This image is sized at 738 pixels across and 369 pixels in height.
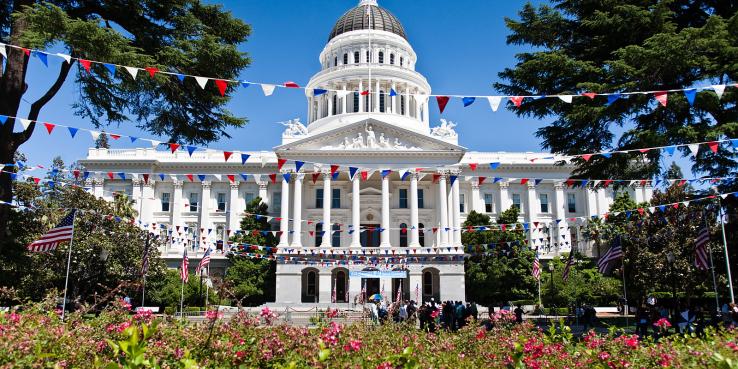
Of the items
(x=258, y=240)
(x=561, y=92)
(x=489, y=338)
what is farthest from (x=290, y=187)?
(x=489, y=338)

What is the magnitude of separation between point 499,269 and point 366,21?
40281mm

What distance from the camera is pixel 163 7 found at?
16750 mm

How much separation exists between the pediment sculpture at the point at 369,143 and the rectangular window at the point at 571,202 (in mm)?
20076

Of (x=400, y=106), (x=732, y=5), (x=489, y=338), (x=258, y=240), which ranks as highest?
(x=400, y=106)

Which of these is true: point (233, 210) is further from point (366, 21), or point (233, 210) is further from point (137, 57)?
point (137, 57)

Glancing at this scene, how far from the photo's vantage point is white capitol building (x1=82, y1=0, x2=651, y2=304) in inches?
1991

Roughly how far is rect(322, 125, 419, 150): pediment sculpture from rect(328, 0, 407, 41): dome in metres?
26.0

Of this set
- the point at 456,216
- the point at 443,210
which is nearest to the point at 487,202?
the point at 456,216

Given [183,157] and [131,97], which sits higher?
[183,157]

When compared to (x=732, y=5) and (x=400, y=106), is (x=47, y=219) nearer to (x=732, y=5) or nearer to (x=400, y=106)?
(x=732, y=5)

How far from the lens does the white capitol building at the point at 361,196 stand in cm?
5056

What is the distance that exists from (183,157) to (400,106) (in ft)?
83.4

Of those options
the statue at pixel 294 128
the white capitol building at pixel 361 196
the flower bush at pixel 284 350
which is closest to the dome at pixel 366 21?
the white capitol building at pixel 361 196

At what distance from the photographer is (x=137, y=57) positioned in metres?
14.2
